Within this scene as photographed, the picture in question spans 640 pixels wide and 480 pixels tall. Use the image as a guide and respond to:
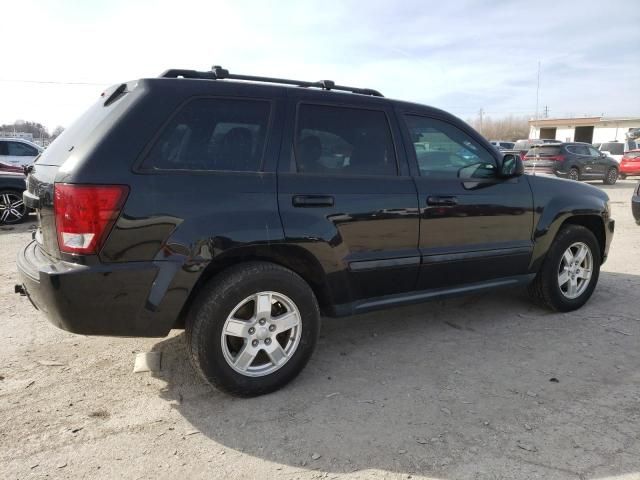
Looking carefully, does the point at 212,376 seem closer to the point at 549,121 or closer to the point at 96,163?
the point at 96,163

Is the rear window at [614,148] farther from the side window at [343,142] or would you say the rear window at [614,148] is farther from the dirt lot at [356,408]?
the side window at [343,142]

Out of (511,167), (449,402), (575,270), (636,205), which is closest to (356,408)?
(449,402)

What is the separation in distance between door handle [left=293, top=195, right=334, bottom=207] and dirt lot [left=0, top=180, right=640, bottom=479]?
1.17m

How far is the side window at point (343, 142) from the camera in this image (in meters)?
3.16

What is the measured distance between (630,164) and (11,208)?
2235 cm

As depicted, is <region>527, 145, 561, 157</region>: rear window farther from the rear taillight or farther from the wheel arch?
the rear taillight

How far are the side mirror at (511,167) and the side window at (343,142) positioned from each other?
1035 millimetres

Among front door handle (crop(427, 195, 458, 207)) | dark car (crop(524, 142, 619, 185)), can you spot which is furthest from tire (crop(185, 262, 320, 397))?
dark car (crop(524, 142, 619, 185))

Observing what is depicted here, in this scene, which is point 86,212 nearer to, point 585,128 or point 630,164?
point 630,164

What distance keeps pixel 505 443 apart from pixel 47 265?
2.61m

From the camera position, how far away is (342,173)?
3.25 m

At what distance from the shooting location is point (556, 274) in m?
4.41

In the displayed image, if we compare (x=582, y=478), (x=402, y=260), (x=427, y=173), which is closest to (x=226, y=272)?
(x=402, y=260)

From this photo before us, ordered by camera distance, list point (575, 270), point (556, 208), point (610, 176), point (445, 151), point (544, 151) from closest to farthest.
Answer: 1. point (445, 151)
2. point (556, 208)
3. point (575, 270)
4. point (544, 151)
5. point (610, 176)
